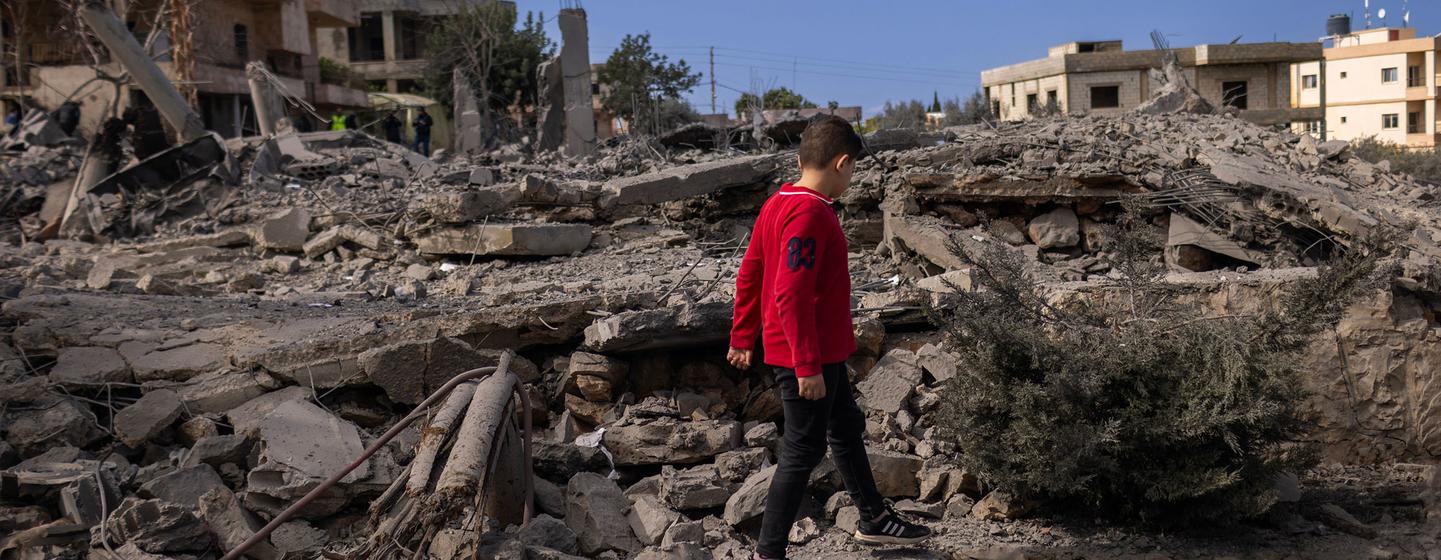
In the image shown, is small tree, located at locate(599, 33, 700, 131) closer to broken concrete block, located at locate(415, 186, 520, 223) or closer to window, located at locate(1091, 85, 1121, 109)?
window, located at locate(1091, 85, 1121, 109)

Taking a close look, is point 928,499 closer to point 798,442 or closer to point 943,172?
point 798,442

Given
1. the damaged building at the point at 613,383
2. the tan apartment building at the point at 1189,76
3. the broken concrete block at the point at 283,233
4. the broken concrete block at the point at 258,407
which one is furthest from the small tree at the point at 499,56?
the broken concrete block at the point at 258,407

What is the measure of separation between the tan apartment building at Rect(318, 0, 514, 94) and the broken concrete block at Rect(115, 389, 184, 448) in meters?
36.6

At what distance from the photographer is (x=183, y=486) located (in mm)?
4020

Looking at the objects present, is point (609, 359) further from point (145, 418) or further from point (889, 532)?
point (145, 418)

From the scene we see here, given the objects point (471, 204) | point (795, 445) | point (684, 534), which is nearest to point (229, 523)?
point (684, 534)

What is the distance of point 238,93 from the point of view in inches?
1126

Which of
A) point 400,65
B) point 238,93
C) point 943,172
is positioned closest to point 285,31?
point 238,93

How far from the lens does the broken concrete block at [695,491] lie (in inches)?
164

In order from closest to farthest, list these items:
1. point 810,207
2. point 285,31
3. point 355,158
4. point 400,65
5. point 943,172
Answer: point 810,207, point 943,172, point 355,158, point 285,31, point 400,65

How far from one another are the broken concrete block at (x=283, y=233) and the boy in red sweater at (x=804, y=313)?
7875mm

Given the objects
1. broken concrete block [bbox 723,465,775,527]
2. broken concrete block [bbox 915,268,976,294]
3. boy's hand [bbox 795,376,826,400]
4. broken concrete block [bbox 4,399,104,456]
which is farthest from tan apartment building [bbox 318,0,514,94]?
boy's hand [bbox 795,376,826,400]

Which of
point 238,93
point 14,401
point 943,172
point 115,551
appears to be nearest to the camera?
point 115,551

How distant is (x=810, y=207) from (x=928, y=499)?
5.35 feet
